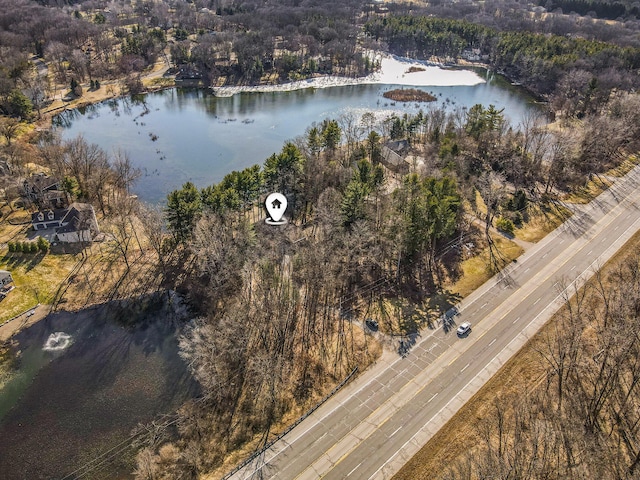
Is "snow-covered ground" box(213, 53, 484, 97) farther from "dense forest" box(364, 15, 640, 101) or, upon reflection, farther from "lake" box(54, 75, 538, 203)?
"dense forest" box(364, 15, 640, 101)

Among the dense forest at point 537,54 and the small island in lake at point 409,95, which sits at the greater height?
the dense forest at point 537,54

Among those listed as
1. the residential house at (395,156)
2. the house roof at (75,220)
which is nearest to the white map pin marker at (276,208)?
the residential house at (395,156)

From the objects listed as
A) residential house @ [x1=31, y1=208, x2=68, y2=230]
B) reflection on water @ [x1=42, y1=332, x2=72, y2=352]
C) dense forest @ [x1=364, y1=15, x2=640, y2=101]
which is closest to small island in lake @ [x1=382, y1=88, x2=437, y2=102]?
dense forest @ [x1=364, y1=15, x2=640, y2=101]

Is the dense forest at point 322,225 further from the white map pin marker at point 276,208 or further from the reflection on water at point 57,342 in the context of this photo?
the reflection on water at point 57,342

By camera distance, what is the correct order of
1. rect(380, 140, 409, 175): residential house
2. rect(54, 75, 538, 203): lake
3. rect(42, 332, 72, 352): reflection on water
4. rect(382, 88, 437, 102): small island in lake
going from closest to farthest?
rect(42, 332, 72, 352): reflection on water → rect(380, 140, 409, 175): residential house → rect(54, 75, 538, 203): lake → rect(382, 88, 437, 102): small island in lake

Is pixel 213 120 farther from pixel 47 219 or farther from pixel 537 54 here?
pixel 537 54

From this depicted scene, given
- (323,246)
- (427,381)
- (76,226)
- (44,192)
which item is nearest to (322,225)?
(323,246)

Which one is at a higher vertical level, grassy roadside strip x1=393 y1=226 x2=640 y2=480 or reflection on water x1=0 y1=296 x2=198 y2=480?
grassy roadside strip x1=393 y1=226 x2=640 y2=480

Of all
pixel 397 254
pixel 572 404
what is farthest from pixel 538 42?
pixel 572 404
